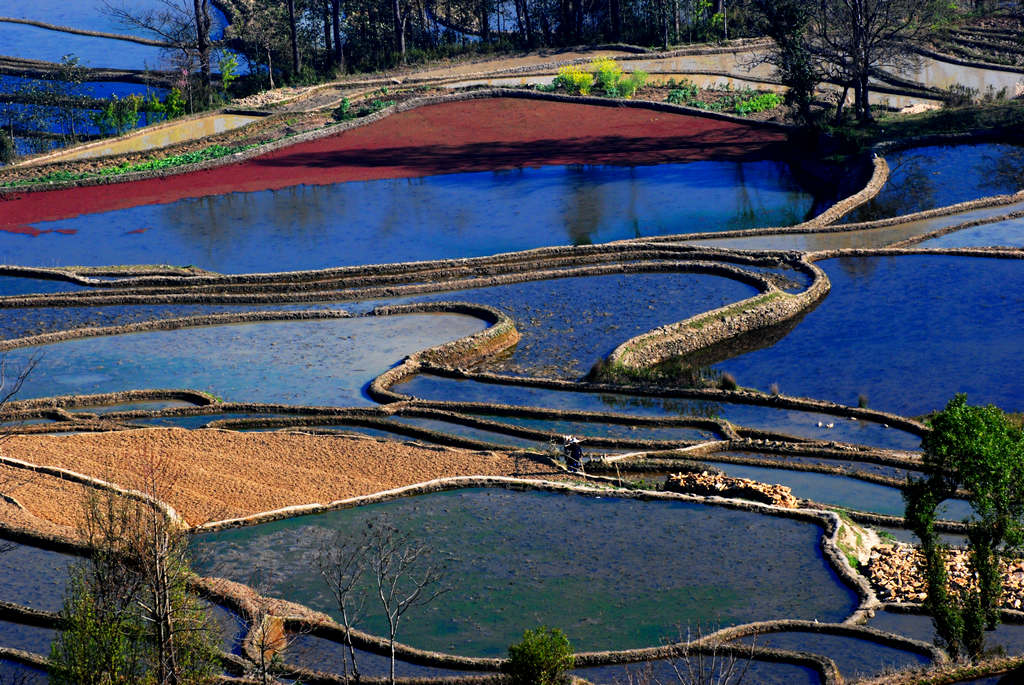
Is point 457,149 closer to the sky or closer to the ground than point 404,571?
closer to the sky

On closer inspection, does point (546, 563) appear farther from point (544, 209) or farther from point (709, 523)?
point (544, 209)

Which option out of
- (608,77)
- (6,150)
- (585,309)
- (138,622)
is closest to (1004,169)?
(608,77)

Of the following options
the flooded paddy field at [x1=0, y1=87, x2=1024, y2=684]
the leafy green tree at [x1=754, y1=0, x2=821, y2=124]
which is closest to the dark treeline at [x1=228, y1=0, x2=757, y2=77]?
the leafy green tree at [x1=754, y1=0, x2=821, y2=124]

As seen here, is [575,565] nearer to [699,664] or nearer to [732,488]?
[699,664]

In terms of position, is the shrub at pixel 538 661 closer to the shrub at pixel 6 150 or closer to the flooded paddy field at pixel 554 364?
the flooded paddy field at pixel 554 364

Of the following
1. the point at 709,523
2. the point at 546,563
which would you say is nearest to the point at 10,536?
the point at 546,563

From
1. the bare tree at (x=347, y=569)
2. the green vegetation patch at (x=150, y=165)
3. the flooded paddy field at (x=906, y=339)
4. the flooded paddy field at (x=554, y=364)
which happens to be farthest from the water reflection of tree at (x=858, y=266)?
the green vegetation patch at (x=150, y=165)

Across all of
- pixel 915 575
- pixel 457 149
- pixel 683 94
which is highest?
A: pixel 683 94
